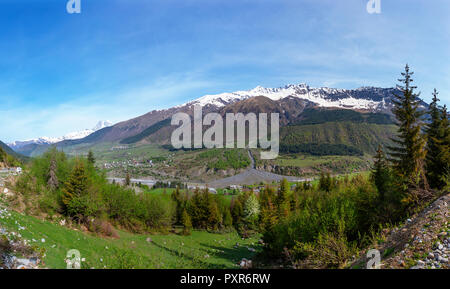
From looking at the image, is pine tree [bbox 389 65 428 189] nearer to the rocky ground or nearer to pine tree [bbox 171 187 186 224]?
the rocky ground

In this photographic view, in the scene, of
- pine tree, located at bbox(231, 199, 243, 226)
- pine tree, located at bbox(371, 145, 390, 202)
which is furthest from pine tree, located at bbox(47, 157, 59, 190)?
pine tree, located at bbox(231, 199, 243, 226)

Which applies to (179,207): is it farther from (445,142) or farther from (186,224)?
(445,142)

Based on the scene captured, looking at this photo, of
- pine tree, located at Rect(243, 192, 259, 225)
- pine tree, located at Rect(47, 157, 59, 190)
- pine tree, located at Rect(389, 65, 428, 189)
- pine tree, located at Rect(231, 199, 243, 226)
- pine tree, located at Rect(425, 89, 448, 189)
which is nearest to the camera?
pine tree, located at Rect(389, 65, 428, 189)

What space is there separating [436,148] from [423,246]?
1088 inches

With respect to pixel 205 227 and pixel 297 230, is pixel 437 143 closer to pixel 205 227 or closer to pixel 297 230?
pixel 297 230

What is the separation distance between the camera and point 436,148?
3114cm

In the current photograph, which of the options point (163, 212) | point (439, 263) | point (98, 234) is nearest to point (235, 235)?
point (163, 212)

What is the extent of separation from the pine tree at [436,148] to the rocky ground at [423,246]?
16.8m

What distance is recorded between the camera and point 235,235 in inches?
3004

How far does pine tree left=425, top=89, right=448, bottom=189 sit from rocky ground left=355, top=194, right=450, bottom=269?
1676cm

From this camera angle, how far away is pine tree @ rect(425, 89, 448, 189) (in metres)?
28.0

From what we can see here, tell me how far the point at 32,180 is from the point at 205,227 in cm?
5433

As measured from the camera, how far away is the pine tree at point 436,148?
27992mm
